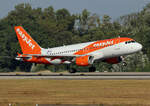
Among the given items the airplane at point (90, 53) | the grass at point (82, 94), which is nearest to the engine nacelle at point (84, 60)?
the airplane at point (90, 53)

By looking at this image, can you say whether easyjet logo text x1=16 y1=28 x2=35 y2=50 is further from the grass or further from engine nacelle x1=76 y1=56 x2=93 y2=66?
the grass

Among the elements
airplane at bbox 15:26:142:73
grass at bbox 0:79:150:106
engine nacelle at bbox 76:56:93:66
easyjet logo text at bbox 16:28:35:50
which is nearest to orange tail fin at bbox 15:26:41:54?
easyjet logo text at bbox 16:28:35:50

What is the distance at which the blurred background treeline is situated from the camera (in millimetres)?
79750

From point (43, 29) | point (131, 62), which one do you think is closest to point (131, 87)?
point (131, 62)

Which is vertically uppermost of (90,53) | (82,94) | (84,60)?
(90,53)

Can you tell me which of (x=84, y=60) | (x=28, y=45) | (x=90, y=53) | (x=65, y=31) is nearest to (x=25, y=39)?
(x=28, y=45)

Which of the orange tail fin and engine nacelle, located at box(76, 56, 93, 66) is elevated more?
the orange tail fin

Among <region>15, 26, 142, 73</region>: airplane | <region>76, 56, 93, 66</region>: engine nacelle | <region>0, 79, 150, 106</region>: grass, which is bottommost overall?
<region>0, 79, 150, 106</region>: grass

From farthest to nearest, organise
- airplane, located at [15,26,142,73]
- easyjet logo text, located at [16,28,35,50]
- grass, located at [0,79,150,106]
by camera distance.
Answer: easyjet logo text, located at [16,28,35,50] → airplane, located at [15,26,142,73] → grass, located at [0,79,150,106]

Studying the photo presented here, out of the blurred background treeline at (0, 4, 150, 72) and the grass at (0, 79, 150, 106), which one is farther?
the blurred background treeline at (0, 4, 150, 72)

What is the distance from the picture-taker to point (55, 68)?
254 feet

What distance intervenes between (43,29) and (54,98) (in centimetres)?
11270

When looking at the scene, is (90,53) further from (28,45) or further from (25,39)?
(25,39)

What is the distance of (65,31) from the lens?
15025 centimetres
